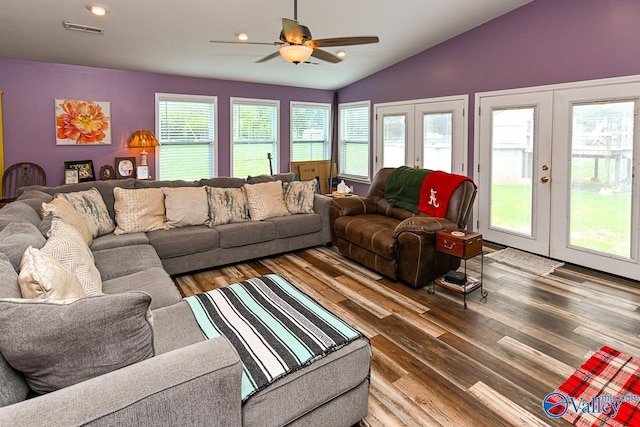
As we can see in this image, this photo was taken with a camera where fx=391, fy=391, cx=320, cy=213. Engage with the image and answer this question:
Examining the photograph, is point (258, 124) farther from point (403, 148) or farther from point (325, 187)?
point (403, 148)

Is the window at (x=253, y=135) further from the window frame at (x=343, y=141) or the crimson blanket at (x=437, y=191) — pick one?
the crimson blanket at (x=437, y=191)

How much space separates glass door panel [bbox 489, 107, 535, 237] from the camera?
463 cm

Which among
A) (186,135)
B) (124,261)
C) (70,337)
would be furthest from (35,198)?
(186,135)

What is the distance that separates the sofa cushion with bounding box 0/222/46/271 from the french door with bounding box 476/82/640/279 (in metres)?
4.72

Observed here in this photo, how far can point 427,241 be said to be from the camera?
3471 mm

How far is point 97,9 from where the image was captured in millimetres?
3568

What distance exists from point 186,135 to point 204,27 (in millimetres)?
2167

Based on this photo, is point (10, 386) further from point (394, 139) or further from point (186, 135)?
point (394, 139)

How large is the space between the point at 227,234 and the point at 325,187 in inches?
147

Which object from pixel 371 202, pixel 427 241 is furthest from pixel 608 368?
pixel 371 202

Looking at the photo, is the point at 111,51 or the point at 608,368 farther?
the point at 111,51

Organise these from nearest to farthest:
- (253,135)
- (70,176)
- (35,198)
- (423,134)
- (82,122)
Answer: (35,198) → (70,176) → (82,122) → (423,134) → (253,135)

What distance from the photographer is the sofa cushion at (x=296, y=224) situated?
14.8ft

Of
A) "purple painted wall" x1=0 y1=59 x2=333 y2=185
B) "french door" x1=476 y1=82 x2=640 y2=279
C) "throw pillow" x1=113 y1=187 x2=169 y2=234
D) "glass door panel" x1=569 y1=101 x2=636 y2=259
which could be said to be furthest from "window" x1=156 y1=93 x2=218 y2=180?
"glass door panel" x1=569 y1=101 x2=636 y2=259
